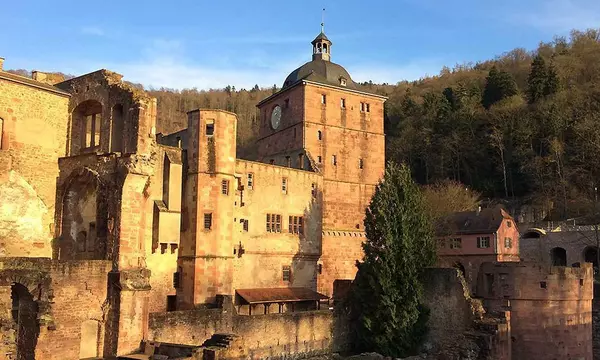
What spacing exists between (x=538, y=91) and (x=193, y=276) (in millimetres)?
44222

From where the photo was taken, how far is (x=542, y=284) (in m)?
28.4

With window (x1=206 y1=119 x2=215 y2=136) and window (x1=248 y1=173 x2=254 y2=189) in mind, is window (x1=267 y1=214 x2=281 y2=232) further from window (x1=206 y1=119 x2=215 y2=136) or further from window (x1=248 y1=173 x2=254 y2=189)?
window (x1=206 y1=119 x2=215 y2=136)

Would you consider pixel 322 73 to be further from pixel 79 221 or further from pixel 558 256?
pixel 558 256

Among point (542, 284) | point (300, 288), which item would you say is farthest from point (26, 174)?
point (542, 284)

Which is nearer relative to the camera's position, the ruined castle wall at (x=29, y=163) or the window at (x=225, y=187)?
the ruined castle wall at (x=29, y=163)

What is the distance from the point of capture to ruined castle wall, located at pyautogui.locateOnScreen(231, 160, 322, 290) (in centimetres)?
3014

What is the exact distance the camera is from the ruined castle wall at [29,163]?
2175 centimetres

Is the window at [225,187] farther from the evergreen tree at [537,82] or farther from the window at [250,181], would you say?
the evergreen tree at [537,82]

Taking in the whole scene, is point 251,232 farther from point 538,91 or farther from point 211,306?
point 538,91

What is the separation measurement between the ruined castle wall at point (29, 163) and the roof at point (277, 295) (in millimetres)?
9762

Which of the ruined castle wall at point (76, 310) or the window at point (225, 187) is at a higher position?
the window at point (225, 187)

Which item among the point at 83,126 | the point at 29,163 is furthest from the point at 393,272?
the point at 29,163

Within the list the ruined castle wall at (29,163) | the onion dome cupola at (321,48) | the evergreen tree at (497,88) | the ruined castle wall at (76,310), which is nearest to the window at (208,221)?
the ruined castle wall at (29,163)

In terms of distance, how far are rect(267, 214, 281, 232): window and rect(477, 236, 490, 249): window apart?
19.1 metres
